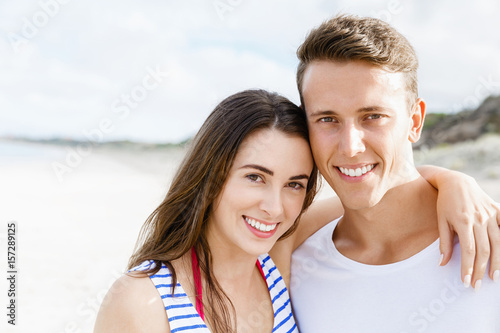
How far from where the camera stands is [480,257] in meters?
2.16

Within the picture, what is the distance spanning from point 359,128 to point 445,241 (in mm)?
680

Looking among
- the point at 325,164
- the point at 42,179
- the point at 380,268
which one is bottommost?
the point at 380,268

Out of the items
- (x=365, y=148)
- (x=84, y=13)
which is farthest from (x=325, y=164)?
(x=84, y=13)

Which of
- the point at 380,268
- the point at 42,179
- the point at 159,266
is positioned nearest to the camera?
the point at 159,266

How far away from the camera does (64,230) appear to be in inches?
441

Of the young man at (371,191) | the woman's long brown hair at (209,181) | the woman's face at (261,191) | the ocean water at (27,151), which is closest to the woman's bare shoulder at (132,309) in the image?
the woman's long brown hair at (209,181)

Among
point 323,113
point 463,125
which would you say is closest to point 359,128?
point 323,113

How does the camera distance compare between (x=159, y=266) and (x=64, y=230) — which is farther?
(x=64, y=230)

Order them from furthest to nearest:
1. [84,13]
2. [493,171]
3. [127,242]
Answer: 1. [84,13]
2. [493,171]
3. [127,242]

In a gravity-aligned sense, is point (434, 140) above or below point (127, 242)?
above

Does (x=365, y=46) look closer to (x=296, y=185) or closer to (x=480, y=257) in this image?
(x=296, y=185)

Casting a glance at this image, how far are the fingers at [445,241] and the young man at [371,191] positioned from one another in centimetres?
6

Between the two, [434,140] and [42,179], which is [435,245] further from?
[434,140]

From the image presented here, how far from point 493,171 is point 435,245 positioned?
15.0 meters
